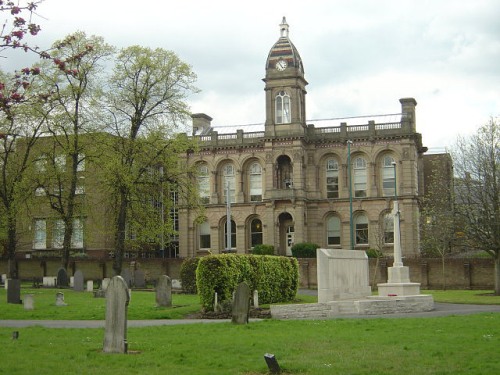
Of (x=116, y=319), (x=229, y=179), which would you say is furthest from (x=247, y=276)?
(x=229, y=179)

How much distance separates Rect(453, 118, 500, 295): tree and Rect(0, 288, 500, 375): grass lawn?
21.6m

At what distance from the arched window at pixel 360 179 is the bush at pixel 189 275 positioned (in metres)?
30.6

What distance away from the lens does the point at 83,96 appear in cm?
4578

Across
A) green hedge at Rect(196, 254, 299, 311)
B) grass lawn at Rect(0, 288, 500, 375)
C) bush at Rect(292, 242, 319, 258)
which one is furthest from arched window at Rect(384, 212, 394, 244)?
grass lawn at Rect(0, 288, 500, 375)

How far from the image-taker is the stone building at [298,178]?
2643 inches

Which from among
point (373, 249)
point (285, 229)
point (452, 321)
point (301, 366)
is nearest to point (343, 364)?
point (301, 366)

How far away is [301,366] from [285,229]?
56489 millimetres

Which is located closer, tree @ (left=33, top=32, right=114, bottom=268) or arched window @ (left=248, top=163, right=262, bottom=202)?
tree @ (left=33, top=32, right=114, bottom=268)

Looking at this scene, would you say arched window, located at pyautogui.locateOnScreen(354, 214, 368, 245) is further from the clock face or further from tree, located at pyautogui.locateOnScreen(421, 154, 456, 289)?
the clock face

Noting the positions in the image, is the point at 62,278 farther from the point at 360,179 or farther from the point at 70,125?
the point at 360,179

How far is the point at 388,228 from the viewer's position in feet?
219

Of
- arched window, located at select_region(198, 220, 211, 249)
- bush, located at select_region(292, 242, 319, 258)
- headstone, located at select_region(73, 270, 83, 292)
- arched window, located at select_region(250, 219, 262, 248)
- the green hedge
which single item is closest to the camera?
the green hedge

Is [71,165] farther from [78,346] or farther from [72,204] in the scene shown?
[78,346]

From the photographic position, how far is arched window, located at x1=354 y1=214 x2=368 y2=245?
68438mm
